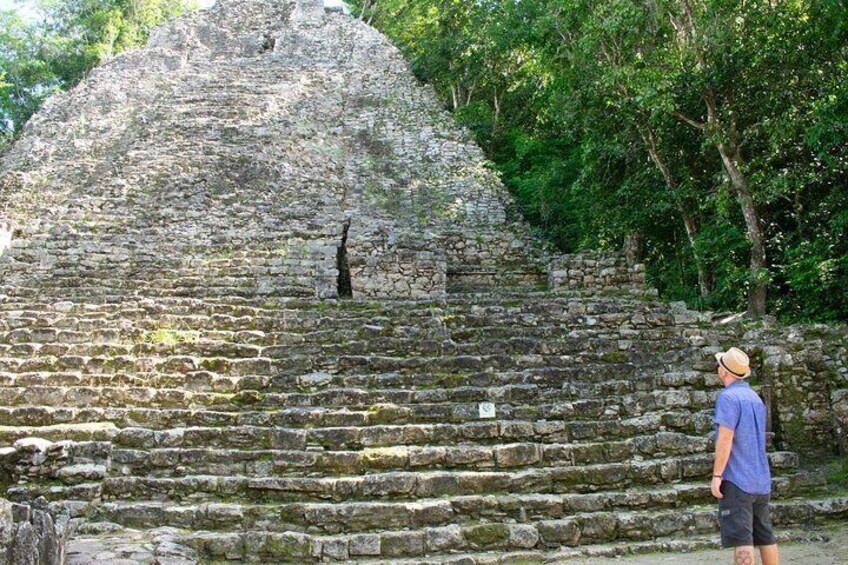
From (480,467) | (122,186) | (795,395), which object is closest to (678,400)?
(795,395)

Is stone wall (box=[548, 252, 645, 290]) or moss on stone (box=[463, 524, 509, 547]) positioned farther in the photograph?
stone wall (box=[548, 252, 645, 290])

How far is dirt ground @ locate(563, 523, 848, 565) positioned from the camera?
429cm

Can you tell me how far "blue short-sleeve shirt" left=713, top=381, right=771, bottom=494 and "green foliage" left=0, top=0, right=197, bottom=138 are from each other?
23.1 m

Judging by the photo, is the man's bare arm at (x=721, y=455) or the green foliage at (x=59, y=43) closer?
the man's bare arm at (x=721, y=455)

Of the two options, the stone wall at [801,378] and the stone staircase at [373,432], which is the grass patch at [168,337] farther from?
the stone wall at [801,378]

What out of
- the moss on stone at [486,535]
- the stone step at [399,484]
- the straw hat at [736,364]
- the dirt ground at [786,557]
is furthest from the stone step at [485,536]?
the straw hat at [736,364]

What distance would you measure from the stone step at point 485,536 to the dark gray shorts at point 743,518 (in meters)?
1.26

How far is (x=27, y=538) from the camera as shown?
3213mm

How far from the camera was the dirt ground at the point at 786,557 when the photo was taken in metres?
4.29

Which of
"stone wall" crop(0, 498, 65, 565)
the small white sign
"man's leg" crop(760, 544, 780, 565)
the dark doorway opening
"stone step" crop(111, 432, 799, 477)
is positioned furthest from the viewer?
the dark doorway opening

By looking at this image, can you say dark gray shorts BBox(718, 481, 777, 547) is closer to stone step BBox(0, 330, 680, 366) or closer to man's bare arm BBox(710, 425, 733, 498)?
man's bare arm BBox(710, 425, 733, 498)

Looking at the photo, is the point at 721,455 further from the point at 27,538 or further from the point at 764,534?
the point at 27,538

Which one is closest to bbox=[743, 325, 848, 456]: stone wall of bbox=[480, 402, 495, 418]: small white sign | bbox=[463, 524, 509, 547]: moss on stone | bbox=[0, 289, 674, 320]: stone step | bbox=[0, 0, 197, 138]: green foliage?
bbox=[0, 289, 674, 320]: stone step

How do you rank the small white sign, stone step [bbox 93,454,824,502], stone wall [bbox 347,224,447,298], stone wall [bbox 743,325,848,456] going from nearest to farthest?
stone step [bbox 93,454,824,502] → the small white sign → stone wall [bbox 743,325,848,456] → stone wall [bbox 347,224,447,298]
